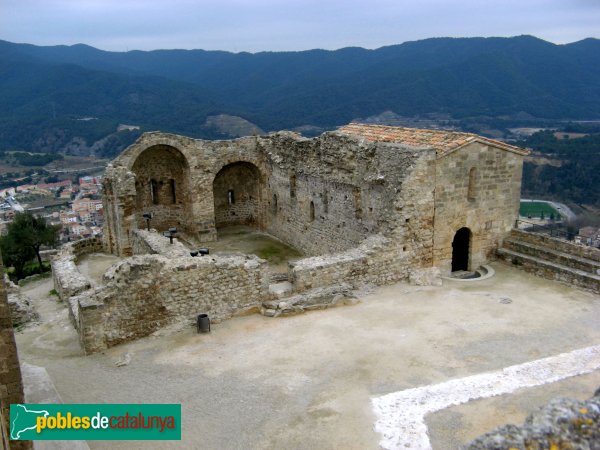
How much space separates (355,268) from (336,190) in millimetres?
4611

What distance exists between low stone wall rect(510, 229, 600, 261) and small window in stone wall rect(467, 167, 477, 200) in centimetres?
203

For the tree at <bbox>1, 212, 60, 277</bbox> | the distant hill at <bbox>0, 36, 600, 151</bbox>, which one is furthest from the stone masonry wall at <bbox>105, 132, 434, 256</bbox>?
the distant hill at <bbox>0, 36, 600, 151</bbox>

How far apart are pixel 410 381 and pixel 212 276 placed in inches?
195

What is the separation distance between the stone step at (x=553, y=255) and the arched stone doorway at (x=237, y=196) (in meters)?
10.8

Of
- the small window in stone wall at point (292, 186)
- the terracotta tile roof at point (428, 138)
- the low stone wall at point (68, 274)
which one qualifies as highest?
the terracotta tile roof at point (428, 138)

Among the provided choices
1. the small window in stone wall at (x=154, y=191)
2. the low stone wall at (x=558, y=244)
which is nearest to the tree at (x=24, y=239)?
the small window in stone wall at (x=154, y=191)

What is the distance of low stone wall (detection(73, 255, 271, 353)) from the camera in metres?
10.9

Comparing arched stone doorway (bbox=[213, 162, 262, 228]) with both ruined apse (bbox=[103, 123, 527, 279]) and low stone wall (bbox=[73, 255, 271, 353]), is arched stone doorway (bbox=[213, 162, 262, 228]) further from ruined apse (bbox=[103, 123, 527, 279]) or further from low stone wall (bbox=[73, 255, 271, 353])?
low stone wall (bbox=[73, 255, 271, 353])

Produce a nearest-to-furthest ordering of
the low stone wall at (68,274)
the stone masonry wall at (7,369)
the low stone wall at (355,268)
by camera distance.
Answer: the stone masonry wall at (7,369)
the low stone wall at (355,268)
the low stone wall at (68,274)

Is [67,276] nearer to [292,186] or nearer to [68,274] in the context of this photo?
[68,274]

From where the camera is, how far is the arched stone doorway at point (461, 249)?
51.8 ft

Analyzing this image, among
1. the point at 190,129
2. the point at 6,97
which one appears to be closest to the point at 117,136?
the point at 190,129

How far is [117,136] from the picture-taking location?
93812 millimetres

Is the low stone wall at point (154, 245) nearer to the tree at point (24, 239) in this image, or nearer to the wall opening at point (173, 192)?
the wall opening at point (173, 192)
